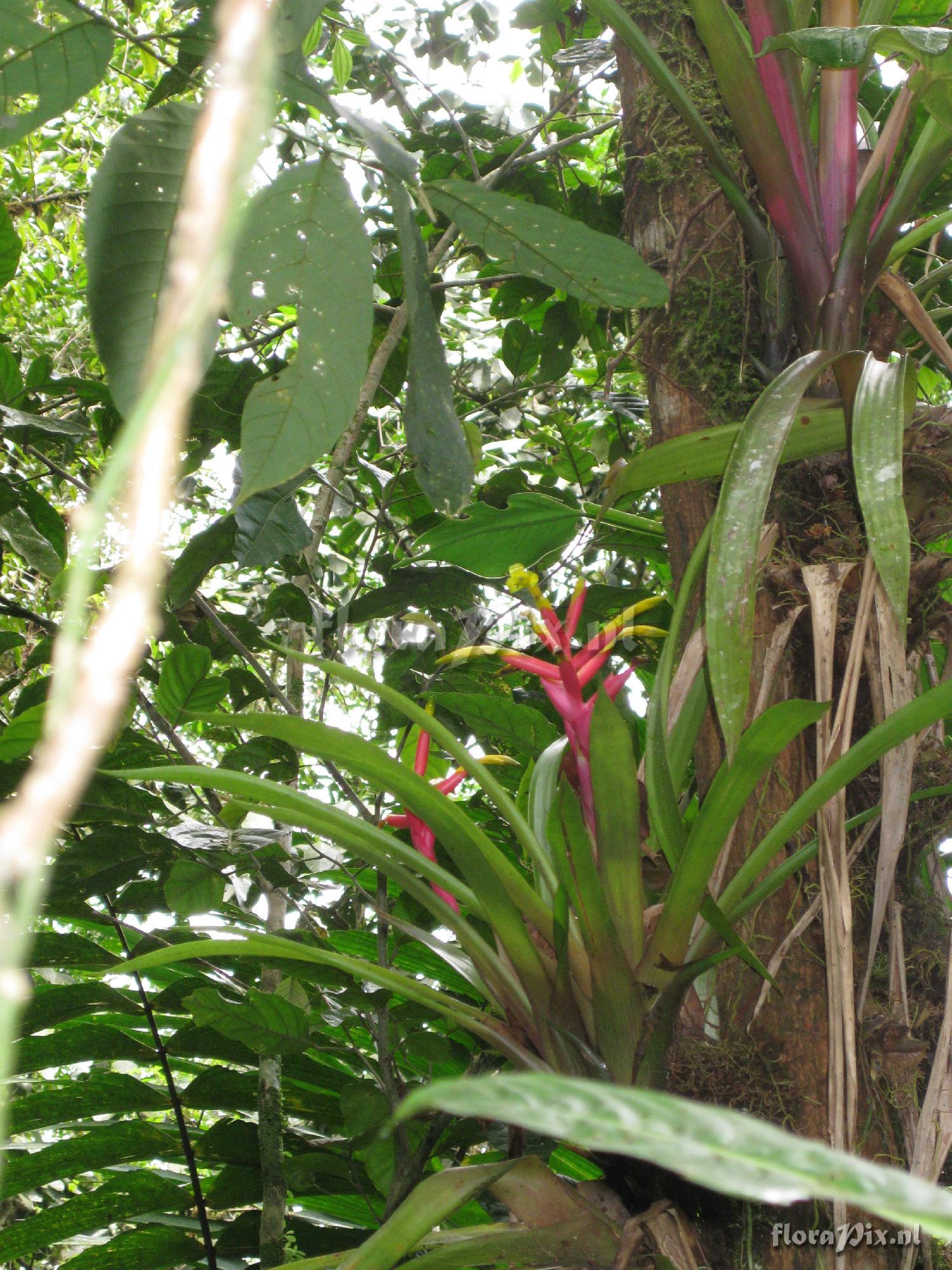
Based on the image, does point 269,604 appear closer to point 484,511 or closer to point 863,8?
point 484,511

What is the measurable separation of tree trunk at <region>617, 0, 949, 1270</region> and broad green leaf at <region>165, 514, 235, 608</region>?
0.50 meters

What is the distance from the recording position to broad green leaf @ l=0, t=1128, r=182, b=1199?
0.99 metres

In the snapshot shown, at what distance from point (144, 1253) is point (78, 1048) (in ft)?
0.69

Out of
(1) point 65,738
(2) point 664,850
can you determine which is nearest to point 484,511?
(2) point 664,850

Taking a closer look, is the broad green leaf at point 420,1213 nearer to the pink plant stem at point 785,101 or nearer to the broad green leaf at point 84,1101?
the broad green leaf at point 84,1101

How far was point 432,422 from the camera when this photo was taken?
1.60 ft

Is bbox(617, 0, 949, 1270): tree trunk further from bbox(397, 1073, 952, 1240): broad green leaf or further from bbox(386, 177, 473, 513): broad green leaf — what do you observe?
bbox(397, 1073, 952, 1240): broad green leaf

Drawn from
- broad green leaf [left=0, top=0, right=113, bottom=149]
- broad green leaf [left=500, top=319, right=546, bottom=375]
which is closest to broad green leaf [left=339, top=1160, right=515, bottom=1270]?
broad green leaf [left=0, top=0, right=113, bottom=149]

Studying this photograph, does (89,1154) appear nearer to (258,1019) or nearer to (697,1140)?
(258,1019)

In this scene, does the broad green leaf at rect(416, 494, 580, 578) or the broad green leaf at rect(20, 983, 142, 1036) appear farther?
the broad green leaf at rect(416, 494, 580, 578)

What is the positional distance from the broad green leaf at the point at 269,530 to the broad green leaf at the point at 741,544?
47cm

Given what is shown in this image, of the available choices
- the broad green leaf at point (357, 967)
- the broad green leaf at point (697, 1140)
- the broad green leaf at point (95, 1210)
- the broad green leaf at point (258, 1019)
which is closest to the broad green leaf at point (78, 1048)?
the broad green leaf at point (95, 1210)

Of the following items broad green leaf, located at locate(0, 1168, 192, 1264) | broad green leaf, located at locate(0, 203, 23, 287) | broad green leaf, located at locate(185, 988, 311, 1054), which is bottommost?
broad green leaf, located at locate(0, 1168, 192, 1264)

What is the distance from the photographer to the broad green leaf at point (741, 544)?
65 cm
